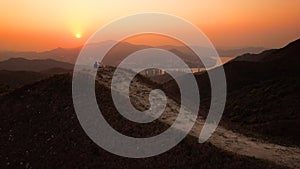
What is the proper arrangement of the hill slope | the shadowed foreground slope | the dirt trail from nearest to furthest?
the shadowed foreground slope → the dirt trail → the hill slope

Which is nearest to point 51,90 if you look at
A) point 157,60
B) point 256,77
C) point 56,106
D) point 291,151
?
point 56,106

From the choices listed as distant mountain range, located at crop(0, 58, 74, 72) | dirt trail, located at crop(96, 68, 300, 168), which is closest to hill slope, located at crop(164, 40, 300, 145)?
dirt trail, located at crop(96, 68, 300, 168)

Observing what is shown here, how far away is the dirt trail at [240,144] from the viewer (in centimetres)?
1508

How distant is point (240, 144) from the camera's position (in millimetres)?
16531

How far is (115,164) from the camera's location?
14.8m

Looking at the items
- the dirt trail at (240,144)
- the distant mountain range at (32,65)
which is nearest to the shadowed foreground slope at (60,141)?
the dirt trail at (240,144)

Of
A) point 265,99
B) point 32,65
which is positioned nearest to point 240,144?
point 265,99

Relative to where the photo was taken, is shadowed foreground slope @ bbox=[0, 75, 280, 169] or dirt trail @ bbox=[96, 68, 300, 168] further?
dirt trail @ bbox=[96, 68, 300, 168]

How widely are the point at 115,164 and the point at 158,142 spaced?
2207mm

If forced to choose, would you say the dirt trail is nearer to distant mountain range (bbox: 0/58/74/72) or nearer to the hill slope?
the hill slope

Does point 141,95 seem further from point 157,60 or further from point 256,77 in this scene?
point 157,60

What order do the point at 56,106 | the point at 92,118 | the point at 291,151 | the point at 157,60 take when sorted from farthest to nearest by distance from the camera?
the point at 157,60
the point at 56,106
the point at 92,118
the point at 291,151

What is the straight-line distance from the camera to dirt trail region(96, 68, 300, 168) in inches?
594

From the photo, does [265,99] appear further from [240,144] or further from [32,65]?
[32,65]
